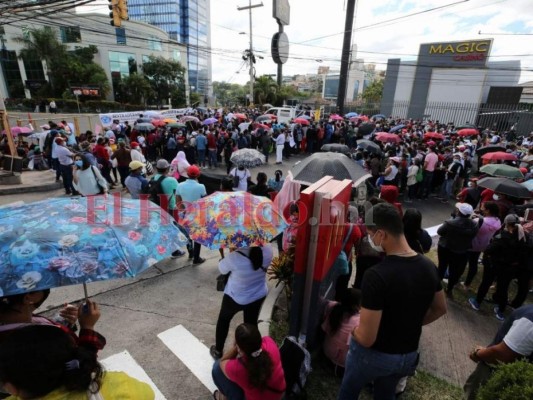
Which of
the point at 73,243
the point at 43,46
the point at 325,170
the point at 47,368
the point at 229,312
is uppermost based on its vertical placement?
the point at 43,46

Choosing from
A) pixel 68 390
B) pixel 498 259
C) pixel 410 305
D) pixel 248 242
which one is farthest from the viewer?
pixel 498 259

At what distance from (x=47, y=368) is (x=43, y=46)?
155 feet

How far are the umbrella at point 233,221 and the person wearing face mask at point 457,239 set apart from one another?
115 inches

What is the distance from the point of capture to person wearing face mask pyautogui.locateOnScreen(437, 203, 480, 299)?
434 centimetres

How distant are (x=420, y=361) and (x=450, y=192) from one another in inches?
322

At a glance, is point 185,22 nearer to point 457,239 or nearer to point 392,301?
point 457,239

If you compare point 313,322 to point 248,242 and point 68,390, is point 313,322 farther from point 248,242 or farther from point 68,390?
point 68,390

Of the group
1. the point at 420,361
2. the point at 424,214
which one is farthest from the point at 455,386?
the point at 424,214

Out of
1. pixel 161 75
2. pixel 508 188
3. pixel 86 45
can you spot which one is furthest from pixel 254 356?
pixel 86 45

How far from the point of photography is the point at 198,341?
12.1 feet

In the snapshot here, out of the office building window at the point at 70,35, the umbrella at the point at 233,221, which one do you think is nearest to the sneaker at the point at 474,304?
the umbrella at the point at 233,221

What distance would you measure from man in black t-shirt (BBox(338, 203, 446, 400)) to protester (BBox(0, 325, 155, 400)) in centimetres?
148

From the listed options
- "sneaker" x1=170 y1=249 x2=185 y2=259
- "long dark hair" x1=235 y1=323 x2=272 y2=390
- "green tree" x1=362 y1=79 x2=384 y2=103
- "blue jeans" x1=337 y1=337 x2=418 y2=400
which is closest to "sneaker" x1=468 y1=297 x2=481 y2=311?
"blue jeans" x1=337 y1=337 x2=418 y2=400

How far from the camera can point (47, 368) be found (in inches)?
49.8
